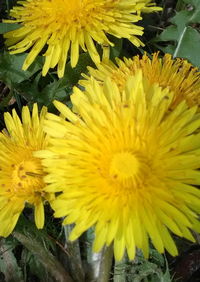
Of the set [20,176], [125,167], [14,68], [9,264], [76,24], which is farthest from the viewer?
[14,68]

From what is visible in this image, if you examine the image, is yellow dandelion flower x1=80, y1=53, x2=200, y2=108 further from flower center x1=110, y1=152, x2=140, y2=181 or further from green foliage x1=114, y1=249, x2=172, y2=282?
green foliage x1=114, y1=249, x2=172, y2=282

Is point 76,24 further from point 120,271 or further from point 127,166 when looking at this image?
point 120,271

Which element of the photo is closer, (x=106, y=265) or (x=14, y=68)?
(x=106, y=265)

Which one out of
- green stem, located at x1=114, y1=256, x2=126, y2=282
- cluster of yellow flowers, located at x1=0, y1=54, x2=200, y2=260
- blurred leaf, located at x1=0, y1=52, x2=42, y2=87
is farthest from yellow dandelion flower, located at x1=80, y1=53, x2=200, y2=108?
green stem, located at x1=114, y1=256, x2=126, y2=282

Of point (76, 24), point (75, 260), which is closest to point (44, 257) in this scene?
point (75, 260)

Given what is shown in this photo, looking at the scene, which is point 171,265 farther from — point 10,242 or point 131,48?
point 131,48

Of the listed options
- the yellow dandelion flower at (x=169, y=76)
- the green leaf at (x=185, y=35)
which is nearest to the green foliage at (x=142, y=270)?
the yellow dandelion flower at (x=169, y=76)

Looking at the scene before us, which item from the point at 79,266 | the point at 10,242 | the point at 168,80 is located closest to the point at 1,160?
the point at 10,242

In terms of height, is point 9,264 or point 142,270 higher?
point 9,264
